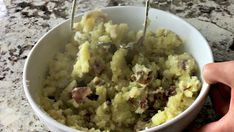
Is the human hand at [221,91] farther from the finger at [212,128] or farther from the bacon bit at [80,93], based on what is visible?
the bacon bit at [80,93]

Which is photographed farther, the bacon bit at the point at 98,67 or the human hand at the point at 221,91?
the bacon bit at the point at 98,67

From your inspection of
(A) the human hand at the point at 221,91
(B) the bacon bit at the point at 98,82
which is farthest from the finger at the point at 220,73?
(B) the bacon bit at the point at 98,82

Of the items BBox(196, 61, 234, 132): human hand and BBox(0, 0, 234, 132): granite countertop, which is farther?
BBox(0, 0, 234, 132): granite countertop

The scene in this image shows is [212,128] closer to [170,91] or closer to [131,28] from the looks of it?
[170,91]

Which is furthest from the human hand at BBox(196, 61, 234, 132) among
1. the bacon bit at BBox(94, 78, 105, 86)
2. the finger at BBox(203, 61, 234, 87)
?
the bacon bit at BBox(94, 78, 105, 86)

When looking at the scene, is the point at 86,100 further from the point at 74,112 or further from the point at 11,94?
the point at 11,94

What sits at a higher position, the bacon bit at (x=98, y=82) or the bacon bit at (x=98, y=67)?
Answer: the bacon bit at (x=98, y=67)

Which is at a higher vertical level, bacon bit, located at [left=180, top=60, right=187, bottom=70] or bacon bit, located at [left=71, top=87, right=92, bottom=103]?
bacon bit, located at [left=180, top=60, right=187, bottom=70]

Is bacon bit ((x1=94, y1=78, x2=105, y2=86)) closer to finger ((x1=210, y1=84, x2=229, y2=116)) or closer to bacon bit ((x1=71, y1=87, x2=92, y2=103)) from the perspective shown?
bacon bit ((x1=71, y1=87, x2=92, y2=103))
